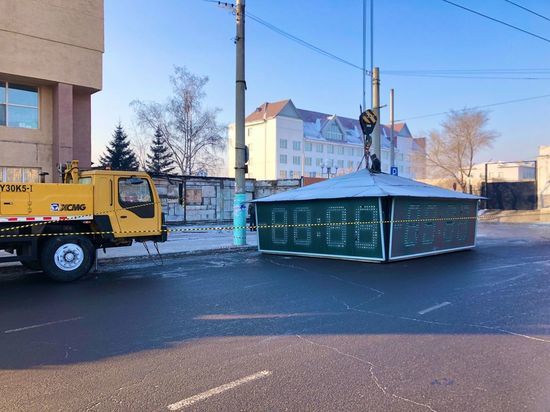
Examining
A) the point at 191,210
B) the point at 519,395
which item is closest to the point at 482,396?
the point at 519,395

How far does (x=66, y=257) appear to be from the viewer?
34.2ft

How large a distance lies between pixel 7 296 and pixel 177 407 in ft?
20.4

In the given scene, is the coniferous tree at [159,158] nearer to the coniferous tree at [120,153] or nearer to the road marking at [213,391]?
the coniferous tree at [120,153]

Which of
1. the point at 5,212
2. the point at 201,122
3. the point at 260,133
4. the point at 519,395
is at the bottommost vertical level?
the point at 519,395

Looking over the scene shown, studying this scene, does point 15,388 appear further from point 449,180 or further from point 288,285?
point 449,180

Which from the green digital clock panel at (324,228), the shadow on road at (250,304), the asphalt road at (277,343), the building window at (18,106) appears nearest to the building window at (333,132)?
the building window at (18,106)

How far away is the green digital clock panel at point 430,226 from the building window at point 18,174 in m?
15.6

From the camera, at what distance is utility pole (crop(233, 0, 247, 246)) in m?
17.1

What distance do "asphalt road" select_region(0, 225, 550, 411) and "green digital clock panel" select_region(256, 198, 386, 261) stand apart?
9.79 ft

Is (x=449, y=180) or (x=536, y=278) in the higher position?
(x=449, y=180)

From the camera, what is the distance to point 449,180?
52562 millimetres

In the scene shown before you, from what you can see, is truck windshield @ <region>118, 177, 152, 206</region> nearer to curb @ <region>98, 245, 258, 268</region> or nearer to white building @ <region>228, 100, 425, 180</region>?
curb @ <region>98, 245, 258, 268</region>

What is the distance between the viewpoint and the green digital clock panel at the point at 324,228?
43.5 feet

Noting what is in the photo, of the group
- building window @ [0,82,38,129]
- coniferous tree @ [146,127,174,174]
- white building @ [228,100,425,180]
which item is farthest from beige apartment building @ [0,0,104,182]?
white building @ [228,100,425,180]
